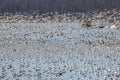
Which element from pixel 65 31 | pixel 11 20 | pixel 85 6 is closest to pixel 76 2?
pixel 85 6

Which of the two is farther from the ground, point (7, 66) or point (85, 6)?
point (85, 6)

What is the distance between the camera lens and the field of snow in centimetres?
2238

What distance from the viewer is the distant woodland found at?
6675 cm

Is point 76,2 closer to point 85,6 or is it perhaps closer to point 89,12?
point 85,6

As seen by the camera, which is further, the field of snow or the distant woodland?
the distant woodland

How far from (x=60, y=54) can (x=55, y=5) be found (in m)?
44.6

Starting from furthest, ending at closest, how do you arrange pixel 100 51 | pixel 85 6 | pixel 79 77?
1. pixel 85 6
2. pixel 100 51
3. pixel 79 77

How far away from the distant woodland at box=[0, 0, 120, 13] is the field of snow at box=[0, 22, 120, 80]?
2352 centimetres

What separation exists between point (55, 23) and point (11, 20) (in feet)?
24.0

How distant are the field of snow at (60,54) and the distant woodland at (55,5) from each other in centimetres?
2352

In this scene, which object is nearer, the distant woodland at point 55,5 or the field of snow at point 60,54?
the field of snow at point 60,54

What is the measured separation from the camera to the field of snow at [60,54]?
22.4 m

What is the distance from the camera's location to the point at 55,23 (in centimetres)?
4994

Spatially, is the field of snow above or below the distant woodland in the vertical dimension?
below
